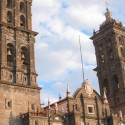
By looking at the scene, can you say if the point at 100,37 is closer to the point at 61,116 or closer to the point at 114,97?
the point at 114,97

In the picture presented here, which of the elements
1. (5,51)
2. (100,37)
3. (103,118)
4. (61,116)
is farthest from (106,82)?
(5,51)

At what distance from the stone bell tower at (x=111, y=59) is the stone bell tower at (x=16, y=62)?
74.4ft

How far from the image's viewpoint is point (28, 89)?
2306 inches

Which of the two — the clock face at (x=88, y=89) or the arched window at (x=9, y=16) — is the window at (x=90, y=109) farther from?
the arched window at (x=9, y=16)

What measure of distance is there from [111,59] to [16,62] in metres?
28.2

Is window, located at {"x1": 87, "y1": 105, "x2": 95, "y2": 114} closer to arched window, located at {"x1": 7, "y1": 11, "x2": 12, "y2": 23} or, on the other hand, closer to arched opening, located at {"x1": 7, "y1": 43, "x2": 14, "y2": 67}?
arched opening, located at {"x1": 7, "y1": 43, "x2": 14, "y2": 67}

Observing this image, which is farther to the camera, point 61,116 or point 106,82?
point 106,82

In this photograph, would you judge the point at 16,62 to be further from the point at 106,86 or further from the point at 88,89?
the point at 106,86

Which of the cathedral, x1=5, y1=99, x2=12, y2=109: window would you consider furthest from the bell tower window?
x1=5, y1=99, x2=12, y2=109: window

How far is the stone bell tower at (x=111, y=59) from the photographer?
77062 millimetres

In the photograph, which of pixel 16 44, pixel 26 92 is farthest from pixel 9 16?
pixel 26 92

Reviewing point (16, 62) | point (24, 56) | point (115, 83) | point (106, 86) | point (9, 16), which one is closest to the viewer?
point (16, 62)

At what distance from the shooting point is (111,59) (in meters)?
80.8

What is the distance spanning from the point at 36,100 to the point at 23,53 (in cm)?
853
